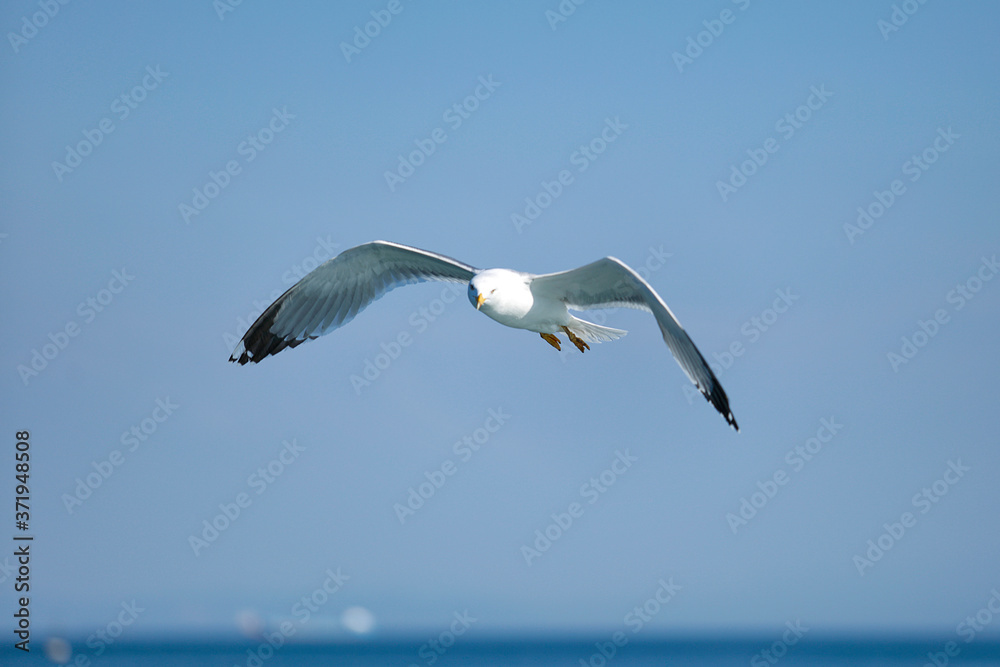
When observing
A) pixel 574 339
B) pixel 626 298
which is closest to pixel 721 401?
pixel 626 298

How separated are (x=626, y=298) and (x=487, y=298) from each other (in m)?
1.16

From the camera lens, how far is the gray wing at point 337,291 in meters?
10.8

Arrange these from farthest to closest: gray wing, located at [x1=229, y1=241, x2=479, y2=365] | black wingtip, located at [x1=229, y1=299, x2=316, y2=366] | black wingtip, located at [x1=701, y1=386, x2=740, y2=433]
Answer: black wingtip, located at [x1=229, y1=299, x2=316, y2=366] → gray wing, located at [x1=229, y1=241, x2=479, y2=365] → black wingtip, located at [x1=701, y1=386, x2=740, y2=433]

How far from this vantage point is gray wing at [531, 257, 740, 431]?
28.7ft

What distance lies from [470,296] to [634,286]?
129cm

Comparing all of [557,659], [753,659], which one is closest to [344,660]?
[557,659]

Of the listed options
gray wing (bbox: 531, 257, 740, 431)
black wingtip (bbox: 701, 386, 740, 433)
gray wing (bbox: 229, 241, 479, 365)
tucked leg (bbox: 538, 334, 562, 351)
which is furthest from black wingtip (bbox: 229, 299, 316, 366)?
black wingtip (bbox: 701, 386, 740, 433)

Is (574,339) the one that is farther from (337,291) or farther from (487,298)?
(337,291)

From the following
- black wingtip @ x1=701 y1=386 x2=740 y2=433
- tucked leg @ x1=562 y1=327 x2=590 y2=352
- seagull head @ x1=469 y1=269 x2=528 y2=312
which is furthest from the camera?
tucked leg @ x1=562 y1=327 x2=590 y2=352

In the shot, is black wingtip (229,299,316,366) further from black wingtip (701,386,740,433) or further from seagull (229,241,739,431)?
black wingtip (701,386,740,433)

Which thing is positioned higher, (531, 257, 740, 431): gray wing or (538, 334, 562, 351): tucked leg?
(531, 257, 740, 431): gray wing

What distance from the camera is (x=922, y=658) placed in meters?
79.6

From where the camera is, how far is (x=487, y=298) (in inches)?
367

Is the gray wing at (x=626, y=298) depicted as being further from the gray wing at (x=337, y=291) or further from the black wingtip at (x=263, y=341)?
the black wingtip at (x=263, y=341)
